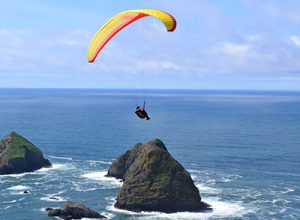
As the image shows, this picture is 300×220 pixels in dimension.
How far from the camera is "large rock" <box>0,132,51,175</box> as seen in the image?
349 feet

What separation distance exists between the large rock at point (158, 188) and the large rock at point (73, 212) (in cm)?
676

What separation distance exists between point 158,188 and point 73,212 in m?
14.1

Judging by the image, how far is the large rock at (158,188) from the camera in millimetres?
77125

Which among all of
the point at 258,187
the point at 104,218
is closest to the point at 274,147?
the point at 258,187

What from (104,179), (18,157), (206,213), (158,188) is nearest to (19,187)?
(18,157)

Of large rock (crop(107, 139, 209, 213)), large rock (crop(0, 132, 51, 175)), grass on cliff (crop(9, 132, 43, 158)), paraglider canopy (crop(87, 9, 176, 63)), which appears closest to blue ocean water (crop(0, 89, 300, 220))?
large rock (crop(107, 139, 209, 213))

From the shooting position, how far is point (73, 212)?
72250mm

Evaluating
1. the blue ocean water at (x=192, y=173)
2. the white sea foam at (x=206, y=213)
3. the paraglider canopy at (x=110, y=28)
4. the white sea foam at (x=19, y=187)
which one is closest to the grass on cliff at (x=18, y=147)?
the blue ocean water at (x=192, y=173)

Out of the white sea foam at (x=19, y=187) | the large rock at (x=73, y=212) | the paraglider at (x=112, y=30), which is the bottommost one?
the white sea foam at (x=19, y=187)

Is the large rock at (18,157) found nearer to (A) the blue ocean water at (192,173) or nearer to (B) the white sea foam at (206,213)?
(A) the blue ocean water at (192,173)

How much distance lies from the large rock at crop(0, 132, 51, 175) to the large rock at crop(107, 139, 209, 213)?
121ft

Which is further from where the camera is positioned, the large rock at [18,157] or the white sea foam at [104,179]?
the large rock at [18,157]

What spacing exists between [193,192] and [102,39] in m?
41.8

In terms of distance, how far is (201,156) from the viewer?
127938 mm
